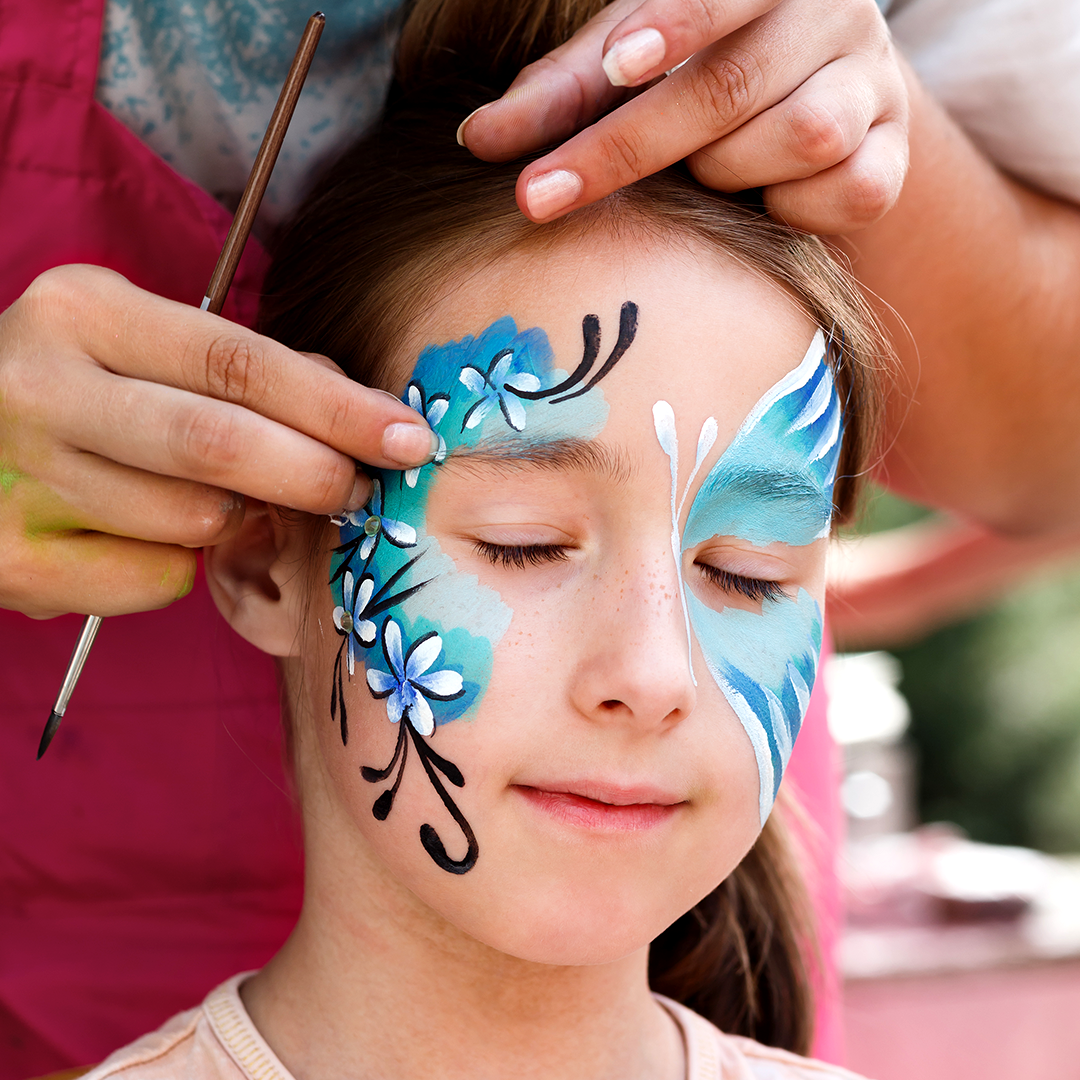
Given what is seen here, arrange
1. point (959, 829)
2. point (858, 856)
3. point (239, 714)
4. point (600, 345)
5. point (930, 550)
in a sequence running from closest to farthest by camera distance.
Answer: point (600, 345) < point (239, 714) < point (930, 550) < point (858, 856) < point (959, 829)

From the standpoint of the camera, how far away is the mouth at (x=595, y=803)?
885mm

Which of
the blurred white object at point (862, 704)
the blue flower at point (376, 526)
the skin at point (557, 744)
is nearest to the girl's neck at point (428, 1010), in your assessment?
the skin at point (557, 744)

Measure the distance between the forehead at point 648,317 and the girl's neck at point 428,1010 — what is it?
483 millimetres

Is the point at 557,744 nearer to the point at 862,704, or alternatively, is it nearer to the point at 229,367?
the point at 229,367

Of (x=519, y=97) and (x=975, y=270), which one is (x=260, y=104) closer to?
(x=519, y=97)

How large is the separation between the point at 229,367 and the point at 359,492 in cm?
16

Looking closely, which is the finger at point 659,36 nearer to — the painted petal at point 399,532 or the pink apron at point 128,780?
the painted petal at point 399,532

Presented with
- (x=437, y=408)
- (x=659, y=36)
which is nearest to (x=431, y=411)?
(x=437, y=408)

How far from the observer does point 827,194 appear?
971mm

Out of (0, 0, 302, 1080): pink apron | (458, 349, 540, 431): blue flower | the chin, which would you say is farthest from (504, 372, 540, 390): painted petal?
(0, 0, 302, 1080): pink apron

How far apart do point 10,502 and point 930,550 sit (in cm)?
191

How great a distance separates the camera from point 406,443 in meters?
0.88

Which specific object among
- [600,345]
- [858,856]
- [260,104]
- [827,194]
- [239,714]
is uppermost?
[260,104]

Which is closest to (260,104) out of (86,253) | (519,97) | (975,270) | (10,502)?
(86,253)
